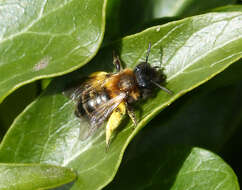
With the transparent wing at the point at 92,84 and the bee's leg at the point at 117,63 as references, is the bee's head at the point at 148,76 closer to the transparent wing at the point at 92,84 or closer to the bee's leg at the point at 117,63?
the bee's leg at the point at 117,63

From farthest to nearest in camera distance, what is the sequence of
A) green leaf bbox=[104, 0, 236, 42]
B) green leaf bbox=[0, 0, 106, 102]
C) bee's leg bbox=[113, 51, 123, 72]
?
green leaf bbox=[104, 0, 236, 42] < bee's leg bbox=[113, 51, 123, 72] < green leaf bbox=[0, 0, 106, 102]

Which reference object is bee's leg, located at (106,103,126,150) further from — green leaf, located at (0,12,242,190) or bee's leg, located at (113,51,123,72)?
bee's leg, located at (113,51,123,72)

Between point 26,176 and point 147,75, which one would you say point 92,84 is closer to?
point 147,75

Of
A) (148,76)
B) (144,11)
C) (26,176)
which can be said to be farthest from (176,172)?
(144,11)

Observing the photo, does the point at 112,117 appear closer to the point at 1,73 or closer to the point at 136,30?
the point at 136,30

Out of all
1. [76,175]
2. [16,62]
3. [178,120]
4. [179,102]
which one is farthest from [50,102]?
[178,120]

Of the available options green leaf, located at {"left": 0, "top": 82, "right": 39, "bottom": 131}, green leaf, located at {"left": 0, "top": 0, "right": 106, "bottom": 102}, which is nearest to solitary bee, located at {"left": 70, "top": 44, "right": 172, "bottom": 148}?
green leaf, located at {"left": 0, "top": 82, "right": 39, "bottom": 131}

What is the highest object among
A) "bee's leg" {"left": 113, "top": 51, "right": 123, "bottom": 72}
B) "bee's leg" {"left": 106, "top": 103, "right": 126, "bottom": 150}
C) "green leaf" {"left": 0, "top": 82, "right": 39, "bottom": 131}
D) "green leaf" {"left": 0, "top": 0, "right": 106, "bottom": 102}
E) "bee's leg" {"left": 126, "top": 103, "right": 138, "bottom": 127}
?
"green leaf" {"left": 0, "top": 0, "right": 106, "bottom": 102}
